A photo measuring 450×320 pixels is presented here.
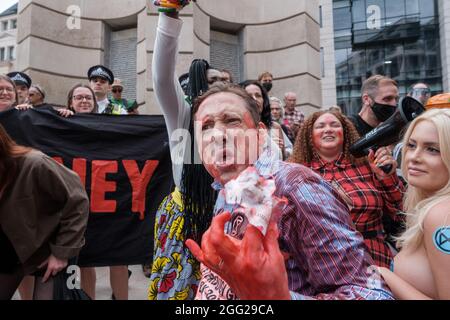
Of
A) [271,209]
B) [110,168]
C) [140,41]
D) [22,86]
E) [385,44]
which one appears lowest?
[271,209]

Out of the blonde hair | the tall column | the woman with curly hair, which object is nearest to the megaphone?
the woman with curly hair

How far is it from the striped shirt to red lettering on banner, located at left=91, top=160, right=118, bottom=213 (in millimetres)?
2933

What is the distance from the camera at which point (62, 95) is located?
23.8 feet

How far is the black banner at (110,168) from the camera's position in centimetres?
386

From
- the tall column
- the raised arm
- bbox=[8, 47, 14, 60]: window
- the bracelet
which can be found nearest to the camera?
the bracelet

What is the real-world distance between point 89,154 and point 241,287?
3.46 meters

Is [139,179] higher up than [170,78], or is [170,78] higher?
[170,78]

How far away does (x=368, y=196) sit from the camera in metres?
2.66

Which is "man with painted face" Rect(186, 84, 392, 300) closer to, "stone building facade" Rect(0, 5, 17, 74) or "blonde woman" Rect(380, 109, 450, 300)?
"blonde woman" Rect(380, 109, 450, 300)

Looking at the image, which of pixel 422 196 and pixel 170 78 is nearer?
pixel 422 196

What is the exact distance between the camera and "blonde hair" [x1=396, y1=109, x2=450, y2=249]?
154 cm

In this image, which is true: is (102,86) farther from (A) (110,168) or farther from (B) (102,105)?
(A) (110,168)

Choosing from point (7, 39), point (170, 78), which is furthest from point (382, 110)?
point (7, 39)

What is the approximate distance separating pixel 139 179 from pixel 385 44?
33.5 meters
